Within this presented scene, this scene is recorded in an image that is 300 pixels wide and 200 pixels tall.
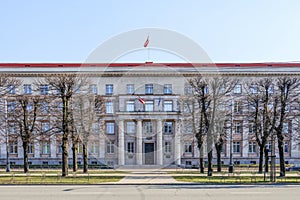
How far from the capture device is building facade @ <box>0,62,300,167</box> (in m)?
57.0

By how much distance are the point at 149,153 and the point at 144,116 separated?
24.7 feet

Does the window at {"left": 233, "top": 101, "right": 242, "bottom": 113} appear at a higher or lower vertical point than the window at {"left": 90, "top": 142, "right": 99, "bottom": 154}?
higher

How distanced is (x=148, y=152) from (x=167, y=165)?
4747 millimetres

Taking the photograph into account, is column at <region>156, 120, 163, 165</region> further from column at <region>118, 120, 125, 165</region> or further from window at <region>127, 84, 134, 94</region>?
window at <region>127, 84, 134, 94</region>

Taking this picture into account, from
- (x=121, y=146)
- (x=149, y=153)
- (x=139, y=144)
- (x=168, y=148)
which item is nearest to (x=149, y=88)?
(x=139, y=144)

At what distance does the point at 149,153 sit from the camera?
196 ft

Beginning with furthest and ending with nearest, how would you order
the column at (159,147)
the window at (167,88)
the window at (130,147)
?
the window at (167,88), the window at (130,147), the column at (159,147)

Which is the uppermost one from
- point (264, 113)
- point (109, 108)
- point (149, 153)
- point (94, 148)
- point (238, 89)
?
point (238, 89)

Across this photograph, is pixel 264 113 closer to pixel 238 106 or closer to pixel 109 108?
pixel 238 106

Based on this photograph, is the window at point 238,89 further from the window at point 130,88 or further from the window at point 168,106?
the window at point 130,88

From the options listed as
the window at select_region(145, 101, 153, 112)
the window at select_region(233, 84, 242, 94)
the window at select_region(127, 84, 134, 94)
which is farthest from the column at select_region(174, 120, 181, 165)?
the window at select_region(233, 84, 242, 94)

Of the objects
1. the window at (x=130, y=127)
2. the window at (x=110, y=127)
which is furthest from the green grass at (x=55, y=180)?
the window at (x=110, y=127)

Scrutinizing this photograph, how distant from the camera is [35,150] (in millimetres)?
63188

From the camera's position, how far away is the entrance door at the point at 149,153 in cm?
5841
